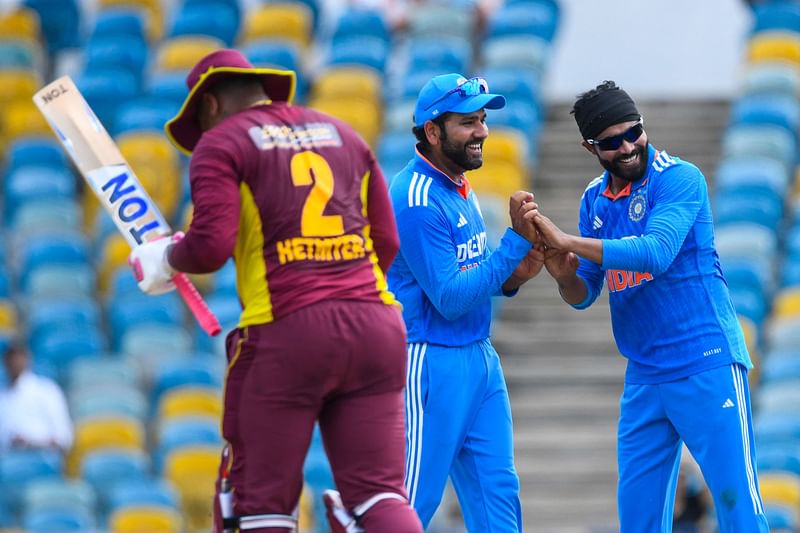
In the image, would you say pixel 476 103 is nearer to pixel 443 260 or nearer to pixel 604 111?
pixel 604 111

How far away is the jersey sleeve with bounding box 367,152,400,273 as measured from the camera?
5.81 m

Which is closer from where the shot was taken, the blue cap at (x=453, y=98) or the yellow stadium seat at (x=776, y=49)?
the blue cap at (x=453, y=98)

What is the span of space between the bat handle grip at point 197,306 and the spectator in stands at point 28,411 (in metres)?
6.57

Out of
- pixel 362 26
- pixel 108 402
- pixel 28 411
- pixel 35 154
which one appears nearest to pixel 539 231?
pixel 28 411

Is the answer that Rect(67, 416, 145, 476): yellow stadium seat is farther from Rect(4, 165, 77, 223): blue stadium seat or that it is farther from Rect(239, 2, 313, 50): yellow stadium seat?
Rect(239, 2, 313, 50): yellow stadium seat

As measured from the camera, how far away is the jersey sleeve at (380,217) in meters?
5.81

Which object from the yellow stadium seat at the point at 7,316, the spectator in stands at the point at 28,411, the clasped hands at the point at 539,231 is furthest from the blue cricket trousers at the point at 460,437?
the yellow stadium seat at the point at 7,316

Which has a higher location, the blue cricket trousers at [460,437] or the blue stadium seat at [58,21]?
the blue stadium seat at [58,21]

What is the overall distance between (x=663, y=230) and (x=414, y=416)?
3.83ft

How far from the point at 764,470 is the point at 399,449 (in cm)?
587

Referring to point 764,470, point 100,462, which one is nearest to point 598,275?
point 764,470

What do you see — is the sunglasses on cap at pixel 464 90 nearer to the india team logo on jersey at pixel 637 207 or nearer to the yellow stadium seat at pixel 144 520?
the india team logo on jersey at pixel 637 207

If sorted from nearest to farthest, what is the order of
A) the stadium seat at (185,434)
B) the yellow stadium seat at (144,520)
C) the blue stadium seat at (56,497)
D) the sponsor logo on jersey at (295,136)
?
the sponsor logo on jersey at (295,136) < the yellow stadium seat at (144,520) < the blue stadium seat at (56,497) < the stadium seat at (185,434)

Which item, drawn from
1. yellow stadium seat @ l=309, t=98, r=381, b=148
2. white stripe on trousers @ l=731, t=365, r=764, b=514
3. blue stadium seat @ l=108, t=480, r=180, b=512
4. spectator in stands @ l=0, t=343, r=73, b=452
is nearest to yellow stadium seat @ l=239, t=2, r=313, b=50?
yellow stadium seat @ l=309, t=98, r=381, b=148
